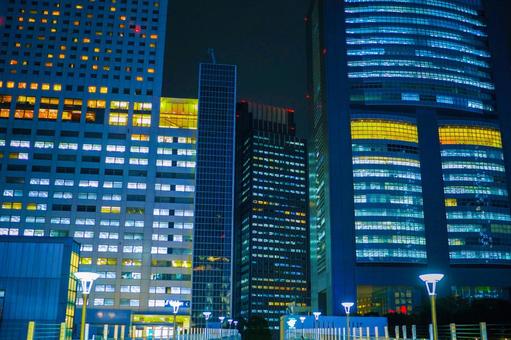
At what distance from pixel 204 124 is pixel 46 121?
44208mm

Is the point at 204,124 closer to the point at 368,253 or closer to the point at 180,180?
the point at 180,180

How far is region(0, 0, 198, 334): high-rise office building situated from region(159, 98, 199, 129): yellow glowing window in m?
0.32

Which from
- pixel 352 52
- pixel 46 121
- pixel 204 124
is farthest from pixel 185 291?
pixel 352 52

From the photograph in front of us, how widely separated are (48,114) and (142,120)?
25.9 m

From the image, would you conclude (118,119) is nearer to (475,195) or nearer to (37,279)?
(37,279)

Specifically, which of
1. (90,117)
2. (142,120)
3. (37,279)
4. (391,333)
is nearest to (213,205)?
(142,120)

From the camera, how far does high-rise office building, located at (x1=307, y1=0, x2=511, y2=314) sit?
483 ft

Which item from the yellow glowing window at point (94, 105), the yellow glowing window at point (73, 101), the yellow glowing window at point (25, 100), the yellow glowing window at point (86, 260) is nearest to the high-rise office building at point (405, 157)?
the yellow glowing window at point (86, 260)

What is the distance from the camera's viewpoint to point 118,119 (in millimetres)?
150500

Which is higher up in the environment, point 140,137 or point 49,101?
point 49,101

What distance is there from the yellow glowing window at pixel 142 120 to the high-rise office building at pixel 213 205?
52.5 ft

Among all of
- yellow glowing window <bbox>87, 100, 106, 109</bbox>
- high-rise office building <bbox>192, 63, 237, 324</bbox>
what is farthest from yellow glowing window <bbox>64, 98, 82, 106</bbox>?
high-rise office building <bbox>192, 63, 237, 324</bbox>

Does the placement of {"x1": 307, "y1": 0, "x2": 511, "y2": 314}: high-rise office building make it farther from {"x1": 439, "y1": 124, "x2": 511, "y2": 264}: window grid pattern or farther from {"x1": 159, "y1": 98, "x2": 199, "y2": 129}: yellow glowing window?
{"x1": 159, "y1": 98, "x2": 199, "y2": 129}: yellow glowing window

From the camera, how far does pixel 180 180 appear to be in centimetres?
14825
